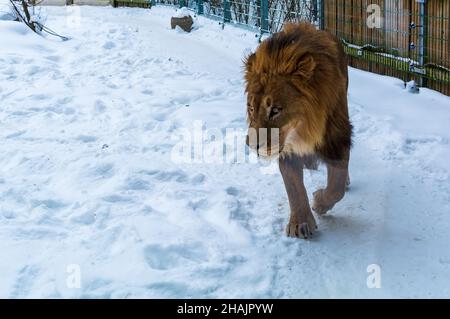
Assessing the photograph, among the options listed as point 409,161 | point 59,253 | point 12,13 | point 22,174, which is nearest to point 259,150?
point 59,253

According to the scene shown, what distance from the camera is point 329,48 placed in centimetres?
352

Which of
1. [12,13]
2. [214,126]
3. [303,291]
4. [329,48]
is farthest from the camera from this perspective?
[12,13]

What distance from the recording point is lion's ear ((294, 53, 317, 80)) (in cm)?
323

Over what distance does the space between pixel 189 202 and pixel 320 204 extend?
85cm

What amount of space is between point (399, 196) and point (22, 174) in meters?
2.69

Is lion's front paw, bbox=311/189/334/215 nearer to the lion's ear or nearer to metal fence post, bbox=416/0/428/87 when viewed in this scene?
the lion's ear

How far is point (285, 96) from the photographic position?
326 cm

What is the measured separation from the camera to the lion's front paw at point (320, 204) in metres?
3.76

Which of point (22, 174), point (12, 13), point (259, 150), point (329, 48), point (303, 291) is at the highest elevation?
point (12, 13)

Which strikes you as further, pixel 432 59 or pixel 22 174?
pixel 432 59

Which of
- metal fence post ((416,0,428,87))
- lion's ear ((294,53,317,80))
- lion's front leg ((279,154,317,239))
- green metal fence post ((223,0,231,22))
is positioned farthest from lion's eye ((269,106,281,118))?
green metal fence post ((223,0,231,22))

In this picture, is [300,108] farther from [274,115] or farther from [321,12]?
[321,12]

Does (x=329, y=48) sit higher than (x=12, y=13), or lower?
lower

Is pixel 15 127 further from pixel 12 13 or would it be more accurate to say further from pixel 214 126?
pixel 12 13
